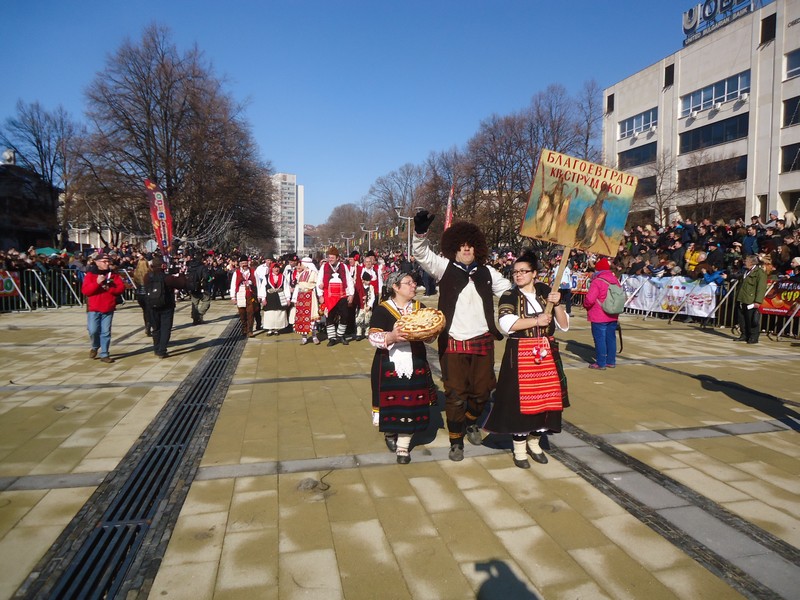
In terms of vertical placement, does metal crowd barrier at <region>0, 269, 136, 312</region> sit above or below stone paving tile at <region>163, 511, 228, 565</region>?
above

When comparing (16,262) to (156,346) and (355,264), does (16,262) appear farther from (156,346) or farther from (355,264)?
(355,264)

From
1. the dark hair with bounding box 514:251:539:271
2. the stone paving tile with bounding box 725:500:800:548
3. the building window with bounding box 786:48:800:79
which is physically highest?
the building window with bounding box 786:48:800:79

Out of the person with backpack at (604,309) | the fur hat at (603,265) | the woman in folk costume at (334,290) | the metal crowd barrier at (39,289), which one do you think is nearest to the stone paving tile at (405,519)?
the person with backpack at (604,309)

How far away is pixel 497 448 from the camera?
4953mm

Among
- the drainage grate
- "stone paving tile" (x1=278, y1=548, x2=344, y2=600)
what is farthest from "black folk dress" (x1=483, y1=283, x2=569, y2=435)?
the drainage grate

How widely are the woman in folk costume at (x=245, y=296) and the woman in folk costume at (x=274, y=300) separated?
278 mm

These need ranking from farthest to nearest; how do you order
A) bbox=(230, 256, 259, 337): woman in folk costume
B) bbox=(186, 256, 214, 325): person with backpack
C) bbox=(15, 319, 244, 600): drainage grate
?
bbox=(186, 256, 214, 325): person with backpack < bbox=(230, 256, 259, 337): woman in folk costume < bbox=(15, 319, 244, 600): drainage grate

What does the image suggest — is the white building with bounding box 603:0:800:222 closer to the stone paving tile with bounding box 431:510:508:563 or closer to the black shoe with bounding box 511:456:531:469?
the black shoe with bounding box 511:456:531:469

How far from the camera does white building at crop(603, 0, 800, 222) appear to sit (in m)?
31.0

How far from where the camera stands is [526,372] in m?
4.29

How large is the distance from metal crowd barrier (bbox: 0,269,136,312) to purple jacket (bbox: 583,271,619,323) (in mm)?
15026

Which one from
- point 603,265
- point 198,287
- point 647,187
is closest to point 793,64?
point 647,187

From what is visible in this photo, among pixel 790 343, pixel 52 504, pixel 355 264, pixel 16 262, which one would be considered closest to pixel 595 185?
pixel 52 504

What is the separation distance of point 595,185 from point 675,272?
13.2 metres
